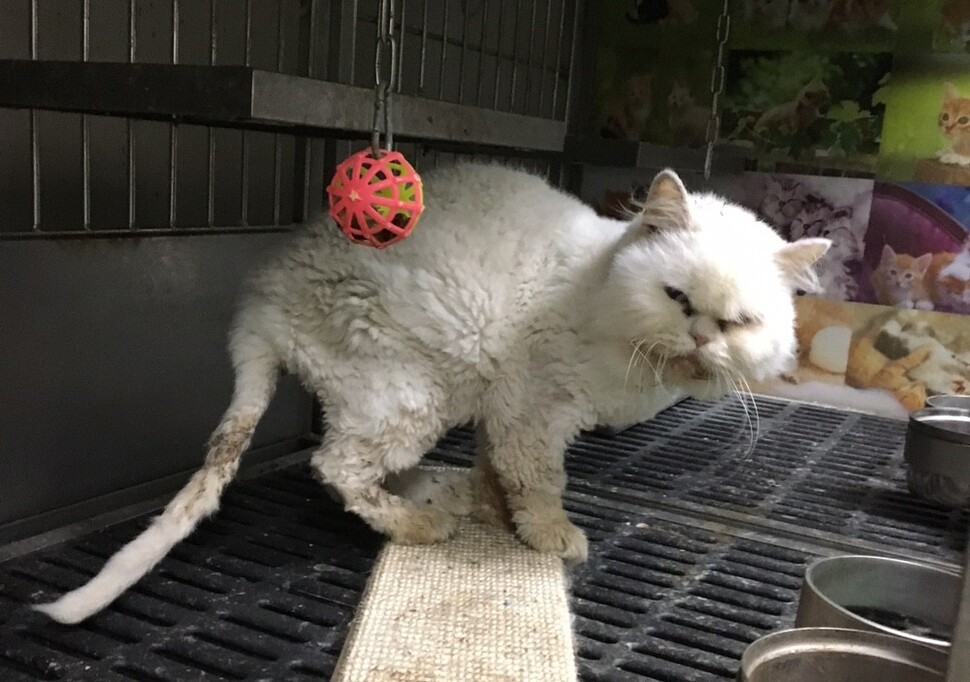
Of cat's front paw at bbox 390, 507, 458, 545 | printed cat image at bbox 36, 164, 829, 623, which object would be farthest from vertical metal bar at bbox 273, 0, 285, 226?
cat's front paw at bbox 390, 507, 458, 545

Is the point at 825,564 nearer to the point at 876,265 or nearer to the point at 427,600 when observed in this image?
the point at 427,600

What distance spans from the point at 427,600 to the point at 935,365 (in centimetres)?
197

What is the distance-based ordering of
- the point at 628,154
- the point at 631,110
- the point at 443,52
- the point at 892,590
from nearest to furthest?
the point at 892,590 → the point at 628,154 → the point at 443,52 → the point at 631,110

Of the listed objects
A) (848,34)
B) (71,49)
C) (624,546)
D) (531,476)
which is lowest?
(624,546)

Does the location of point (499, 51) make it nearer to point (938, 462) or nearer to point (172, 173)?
point (172, 173)

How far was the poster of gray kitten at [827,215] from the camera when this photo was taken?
2.79 meters

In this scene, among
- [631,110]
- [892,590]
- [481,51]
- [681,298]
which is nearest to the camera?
[892,590]

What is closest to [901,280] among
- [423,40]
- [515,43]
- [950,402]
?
[950,402]

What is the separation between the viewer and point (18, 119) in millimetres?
1569

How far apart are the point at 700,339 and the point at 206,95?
846 mm

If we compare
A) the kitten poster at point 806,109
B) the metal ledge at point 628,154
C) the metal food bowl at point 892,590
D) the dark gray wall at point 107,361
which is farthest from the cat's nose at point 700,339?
the kitten poster at point 806,109

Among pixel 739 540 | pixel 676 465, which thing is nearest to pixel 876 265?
pixel 676 465

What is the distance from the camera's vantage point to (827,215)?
111 inches

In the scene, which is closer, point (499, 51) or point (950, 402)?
point (950, 402)
